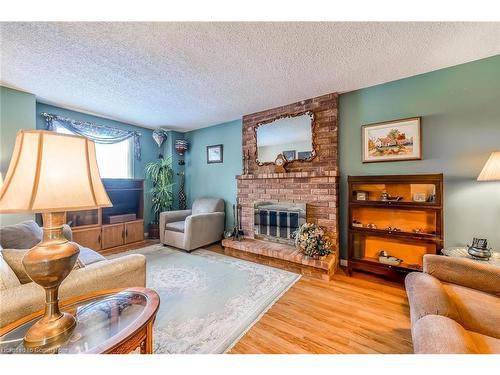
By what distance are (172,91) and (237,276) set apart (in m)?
2.54

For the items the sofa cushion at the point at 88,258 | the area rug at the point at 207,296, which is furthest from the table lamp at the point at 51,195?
the sofa cushion at the point at 88,258

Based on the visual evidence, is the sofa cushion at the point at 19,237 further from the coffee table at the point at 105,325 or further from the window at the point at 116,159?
the window at the point at 116,159

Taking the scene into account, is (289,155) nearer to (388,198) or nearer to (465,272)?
(388,198)

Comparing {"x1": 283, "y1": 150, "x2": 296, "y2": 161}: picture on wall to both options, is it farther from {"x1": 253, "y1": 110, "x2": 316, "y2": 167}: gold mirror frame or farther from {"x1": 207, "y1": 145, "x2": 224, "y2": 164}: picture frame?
{"x1": 207, "y1": 145, "x2": 224, "y2": 164}: picture frame

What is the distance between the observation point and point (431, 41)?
5.72ft

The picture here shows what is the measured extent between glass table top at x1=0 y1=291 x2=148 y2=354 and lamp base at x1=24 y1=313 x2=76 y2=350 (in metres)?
0.02

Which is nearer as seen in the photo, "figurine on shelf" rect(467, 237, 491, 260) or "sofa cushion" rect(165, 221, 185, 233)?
"figurine on shelf" rect(467, 237, 491, 260)

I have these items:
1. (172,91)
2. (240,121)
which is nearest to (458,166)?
(240,121)

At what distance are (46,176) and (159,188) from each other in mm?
3700

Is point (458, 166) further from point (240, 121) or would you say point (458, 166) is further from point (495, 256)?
point (240, 121)

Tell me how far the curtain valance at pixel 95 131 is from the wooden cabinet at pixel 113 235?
1.47 meters

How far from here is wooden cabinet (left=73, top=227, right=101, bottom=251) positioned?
316 centimetres

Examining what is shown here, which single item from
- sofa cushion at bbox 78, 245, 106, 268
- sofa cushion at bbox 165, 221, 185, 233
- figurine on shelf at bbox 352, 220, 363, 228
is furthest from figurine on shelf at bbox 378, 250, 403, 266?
sofa cushion at bbox 78, 245, 106, 268
